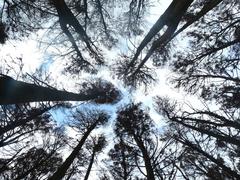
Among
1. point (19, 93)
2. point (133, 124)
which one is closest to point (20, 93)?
point (19, 93)

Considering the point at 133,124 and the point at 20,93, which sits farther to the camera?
the point at 133,124

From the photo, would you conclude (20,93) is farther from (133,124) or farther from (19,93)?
(133,124)

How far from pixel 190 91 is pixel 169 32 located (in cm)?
461

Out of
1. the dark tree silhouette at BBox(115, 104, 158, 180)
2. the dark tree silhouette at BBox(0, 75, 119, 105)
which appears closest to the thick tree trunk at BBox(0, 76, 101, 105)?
the dark tree silhouette at BBox(0, 75, 119, 105)

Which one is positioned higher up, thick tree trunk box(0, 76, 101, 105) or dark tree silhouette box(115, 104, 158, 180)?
dark tree silhouette box(115, 104, 158, 180)

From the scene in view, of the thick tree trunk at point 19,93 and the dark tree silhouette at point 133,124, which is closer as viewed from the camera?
the thick tree trunk at point 19,93

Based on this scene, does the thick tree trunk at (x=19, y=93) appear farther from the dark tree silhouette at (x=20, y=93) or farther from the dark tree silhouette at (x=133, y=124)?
the dark tree silhouette at (x=133, y=124)

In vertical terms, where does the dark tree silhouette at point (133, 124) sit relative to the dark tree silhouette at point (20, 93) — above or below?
above

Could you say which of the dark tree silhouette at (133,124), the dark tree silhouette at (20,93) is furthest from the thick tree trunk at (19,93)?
the dark tree silhouette at (133,124)

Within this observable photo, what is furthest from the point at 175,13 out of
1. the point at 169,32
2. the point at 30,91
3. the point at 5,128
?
the point at 5,128

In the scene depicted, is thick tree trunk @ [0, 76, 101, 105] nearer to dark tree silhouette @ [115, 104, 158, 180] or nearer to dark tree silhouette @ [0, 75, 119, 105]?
dark tree silhouette @ [0, 75, 119, 105]

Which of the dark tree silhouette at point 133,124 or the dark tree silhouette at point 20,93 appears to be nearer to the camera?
the dark tree silhouette at point 20,93

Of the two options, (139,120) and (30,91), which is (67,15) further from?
(139,120)

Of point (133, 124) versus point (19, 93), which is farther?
point (133, 124)
